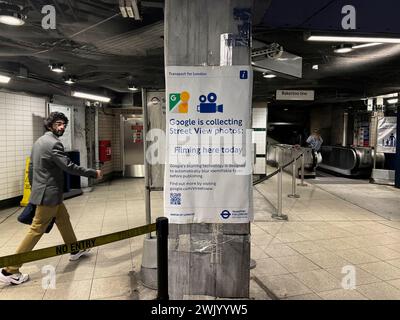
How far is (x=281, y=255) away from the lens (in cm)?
352

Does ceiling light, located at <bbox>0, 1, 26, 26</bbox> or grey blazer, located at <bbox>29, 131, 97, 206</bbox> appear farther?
grey blazer, located at <bbox>29, 131, 97, 206</bbox>

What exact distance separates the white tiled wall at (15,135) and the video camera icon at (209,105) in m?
5.09

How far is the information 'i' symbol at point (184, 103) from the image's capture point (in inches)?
79.0

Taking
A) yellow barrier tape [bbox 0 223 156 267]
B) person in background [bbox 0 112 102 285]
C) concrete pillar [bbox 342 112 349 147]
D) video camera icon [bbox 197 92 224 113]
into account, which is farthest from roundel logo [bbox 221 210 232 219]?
concrete pillar [bbox 342 112 349 147]

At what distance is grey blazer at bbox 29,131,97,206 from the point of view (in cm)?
296

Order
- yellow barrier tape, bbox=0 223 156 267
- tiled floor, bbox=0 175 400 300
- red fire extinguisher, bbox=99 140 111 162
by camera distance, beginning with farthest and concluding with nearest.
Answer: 1. red fire extinguisher, bbox=99 140 111 162
2. tiled floor, bbox=0 175 400 300
3. yellow barrier tape, bbox=0 223 156 267

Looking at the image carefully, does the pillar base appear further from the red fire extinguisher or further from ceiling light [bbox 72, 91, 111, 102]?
the red fire extinguisher

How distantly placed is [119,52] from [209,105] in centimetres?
309

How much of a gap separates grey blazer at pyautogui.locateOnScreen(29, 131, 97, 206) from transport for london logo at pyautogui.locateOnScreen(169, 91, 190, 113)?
1.42 meters

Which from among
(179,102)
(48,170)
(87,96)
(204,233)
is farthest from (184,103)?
(87,96)

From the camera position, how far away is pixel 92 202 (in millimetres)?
6281

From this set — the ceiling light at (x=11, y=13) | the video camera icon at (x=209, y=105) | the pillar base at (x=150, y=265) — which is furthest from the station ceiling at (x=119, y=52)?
the pillar base at (x=150, y=265)

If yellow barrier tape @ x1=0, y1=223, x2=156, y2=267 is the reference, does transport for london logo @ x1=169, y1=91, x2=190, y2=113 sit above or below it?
above

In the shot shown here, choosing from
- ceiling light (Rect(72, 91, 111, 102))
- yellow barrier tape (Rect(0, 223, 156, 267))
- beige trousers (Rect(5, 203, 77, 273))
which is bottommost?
beige trousers (Rect(5, 203, 77, 273))
